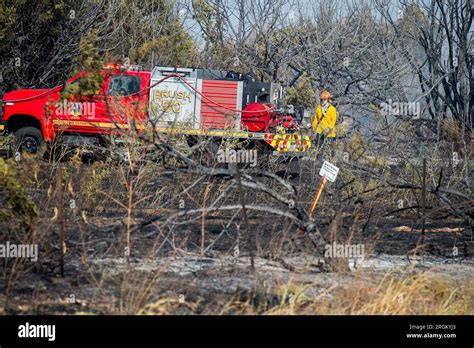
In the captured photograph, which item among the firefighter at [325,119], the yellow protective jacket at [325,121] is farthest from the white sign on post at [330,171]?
the yellow protective jacket at [325,121]

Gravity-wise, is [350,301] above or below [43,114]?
below

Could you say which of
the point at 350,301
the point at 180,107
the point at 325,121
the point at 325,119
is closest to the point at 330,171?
the point at 350,301

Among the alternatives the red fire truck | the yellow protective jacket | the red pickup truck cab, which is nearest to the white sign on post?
the yellow protective jacket

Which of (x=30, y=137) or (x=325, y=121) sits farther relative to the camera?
(x=30, y=137)

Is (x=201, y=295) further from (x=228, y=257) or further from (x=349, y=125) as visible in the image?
(x=349, y=125)

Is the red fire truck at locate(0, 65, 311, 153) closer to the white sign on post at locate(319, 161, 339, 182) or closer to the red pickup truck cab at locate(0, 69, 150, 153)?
the red pickup truck cab at locate(0, 69, 150, 153)

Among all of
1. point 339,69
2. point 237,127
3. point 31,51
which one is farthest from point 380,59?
point 31,51

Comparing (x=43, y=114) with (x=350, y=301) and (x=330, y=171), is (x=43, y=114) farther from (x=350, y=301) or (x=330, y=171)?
(x=350, y=301)

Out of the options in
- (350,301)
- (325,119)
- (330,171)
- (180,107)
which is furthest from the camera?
(180,107)

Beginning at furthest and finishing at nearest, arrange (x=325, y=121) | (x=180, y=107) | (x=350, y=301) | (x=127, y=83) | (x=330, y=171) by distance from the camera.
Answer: (x=180, y=107), (x=127, y=83), (x=325, y=121), (x=330, y=171), (x=350, y=301)

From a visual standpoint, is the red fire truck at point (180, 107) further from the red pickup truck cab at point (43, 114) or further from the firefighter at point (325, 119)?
the firefighter at point (325, 119)

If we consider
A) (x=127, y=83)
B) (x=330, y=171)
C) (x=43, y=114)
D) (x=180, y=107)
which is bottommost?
(x=330, y=171)

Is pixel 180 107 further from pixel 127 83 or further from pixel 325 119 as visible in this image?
pixel 325 119

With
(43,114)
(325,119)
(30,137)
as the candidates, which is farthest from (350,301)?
(30,137)
